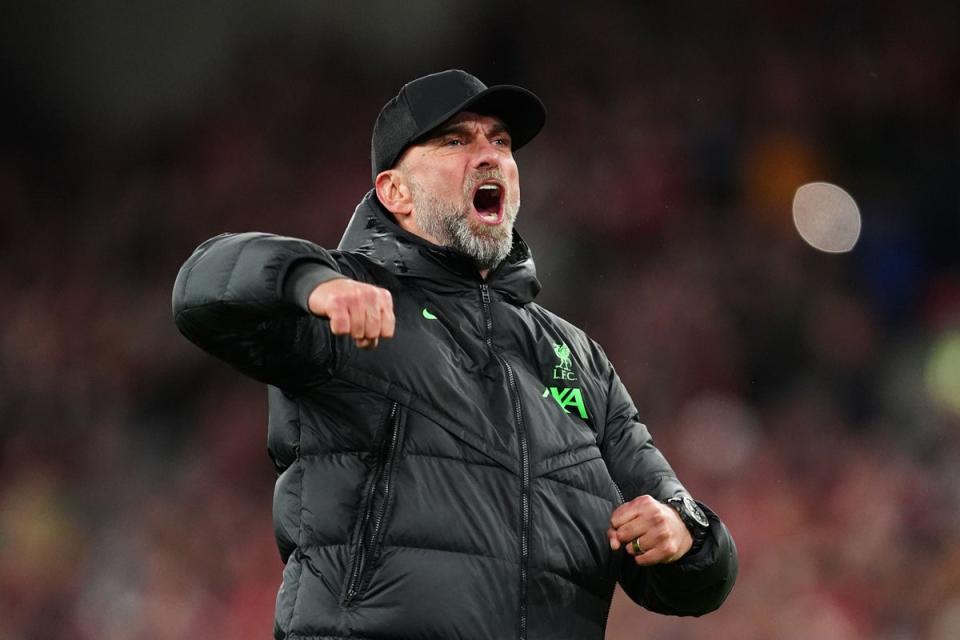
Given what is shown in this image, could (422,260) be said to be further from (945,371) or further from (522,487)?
(945,371)

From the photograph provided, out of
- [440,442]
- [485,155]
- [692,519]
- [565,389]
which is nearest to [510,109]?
[485,155]

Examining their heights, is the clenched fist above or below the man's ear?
below

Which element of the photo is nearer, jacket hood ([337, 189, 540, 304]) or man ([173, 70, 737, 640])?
man ([173, 70, 737, 640])

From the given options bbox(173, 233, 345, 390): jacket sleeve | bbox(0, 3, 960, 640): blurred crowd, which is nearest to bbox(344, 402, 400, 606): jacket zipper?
bbox(173, 233, 345, 390): jacket sleeve

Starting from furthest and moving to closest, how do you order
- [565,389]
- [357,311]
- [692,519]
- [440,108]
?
1. [440,108]
2. [565,389]
3. [692,519]
4. [357,311]

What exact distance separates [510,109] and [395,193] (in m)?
0.29

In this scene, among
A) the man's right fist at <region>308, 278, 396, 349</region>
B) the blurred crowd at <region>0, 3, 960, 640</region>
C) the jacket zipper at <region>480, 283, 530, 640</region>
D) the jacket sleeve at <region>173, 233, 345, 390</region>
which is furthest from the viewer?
the blurred crowd at <region>0, 3, 960, 640</region>

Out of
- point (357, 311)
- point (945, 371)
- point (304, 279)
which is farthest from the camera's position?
point (945, 371)

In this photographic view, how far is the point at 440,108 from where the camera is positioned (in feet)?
8.81

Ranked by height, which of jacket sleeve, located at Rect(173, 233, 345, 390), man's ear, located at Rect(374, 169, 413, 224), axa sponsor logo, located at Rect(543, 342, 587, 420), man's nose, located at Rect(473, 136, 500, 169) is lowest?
axa sponsor logo, located at Rect(543, 342, 587, 420)

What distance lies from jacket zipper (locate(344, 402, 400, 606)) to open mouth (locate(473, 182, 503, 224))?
22.4 inches

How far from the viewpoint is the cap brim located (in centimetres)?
265

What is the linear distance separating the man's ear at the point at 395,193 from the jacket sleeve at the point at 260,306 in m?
0.48

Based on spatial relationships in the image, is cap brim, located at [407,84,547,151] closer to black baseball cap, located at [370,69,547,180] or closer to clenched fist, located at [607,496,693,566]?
black baseball cap, located at [370,69,547,180]
